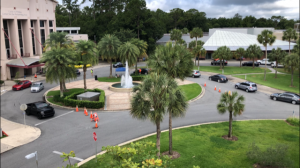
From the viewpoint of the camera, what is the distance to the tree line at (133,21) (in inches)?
2525

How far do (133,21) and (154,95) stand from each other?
54.7m

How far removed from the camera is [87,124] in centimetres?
2197

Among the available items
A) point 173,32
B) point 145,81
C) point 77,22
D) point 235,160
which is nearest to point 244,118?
point 235,160

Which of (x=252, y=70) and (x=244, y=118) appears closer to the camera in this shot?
(x=244, y=118)

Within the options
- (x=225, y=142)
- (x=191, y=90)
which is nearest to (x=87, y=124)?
(x=225, y=142)

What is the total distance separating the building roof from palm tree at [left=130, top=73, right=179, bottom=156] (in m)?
60.6

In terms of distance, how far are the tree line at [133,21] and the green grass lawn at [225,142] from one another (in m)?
43.2

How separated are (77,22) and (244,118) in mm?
78082

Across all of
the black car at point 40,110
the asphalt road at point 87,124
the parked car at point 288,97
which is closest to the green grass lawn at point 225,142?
the asphalt road at point 87,124

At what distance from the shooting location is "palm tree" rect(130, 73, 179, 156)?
13.2 meters

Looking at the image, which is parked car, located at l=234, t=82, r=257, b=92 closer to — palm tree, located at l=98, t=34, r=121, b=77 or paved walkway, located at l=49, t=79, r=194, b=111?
paved walkway, located at l=49, t=79, r=194, b=111

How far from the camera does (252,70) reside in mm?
53188

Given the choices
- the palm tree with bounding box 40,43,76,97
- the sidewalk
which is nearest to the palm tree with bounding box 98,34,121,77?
the palm tree with bounding box 40,43,76,97

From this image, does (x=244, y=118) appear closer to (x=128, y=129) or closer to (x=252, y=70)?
(x=128, y=129)
